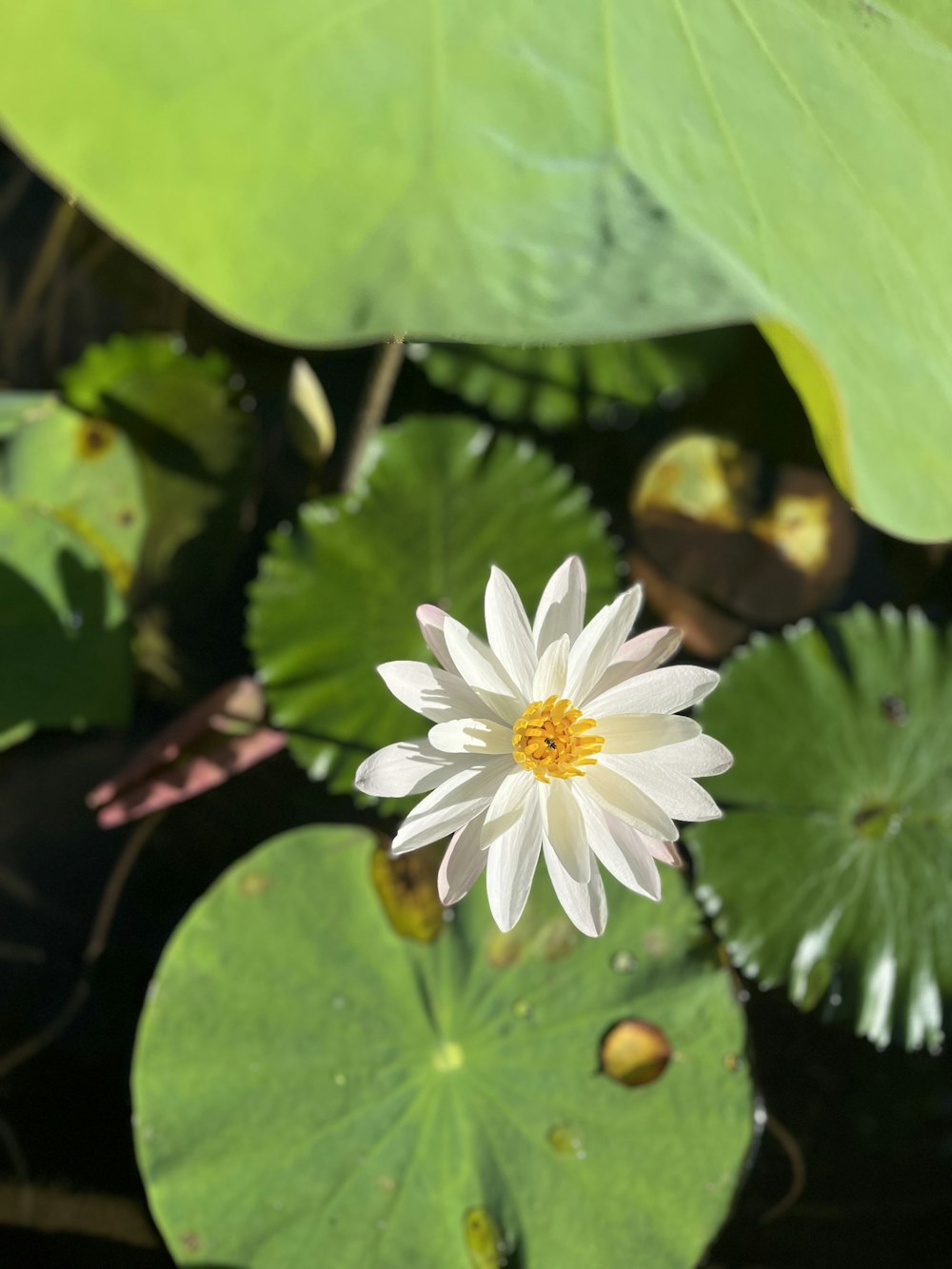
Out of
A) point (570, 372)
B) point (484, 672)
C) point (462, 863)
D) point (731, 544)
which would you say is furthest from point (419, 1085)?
point (570, 372)

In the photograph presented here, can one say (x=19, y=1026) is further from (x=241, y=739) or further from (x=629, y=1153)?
(x=629, y=1153)

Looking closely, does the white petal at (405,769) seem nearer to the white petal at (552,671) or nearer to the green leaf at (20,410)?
the white petal at (552,671)

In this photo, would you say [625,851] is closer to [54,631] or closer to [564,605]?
[564,605]

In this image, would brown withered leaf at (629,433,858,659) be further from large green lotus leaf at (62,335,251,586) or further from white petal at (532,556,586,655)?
white petal at (532,556,586,655)

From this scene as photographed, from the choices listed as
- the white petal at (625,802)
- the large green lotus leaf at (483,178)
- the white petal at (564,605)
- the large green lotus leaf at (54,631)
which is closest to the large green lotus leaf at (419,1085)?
the large green lotus leaf at (54,631)

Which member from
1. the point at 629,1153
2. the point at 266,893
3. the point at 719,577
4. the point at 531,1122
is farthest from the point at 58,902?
the point at 719,577

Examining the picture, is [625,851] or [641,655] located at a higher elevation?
[641,655]

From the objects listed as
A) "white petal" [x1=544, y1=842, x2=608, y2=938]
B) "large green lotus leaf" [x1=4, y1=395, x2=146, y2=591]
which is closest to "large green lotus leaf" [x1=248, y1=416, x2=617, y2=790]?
"large green lotus leaf" [x1=4, y1=395, x2=146, y2=591]
